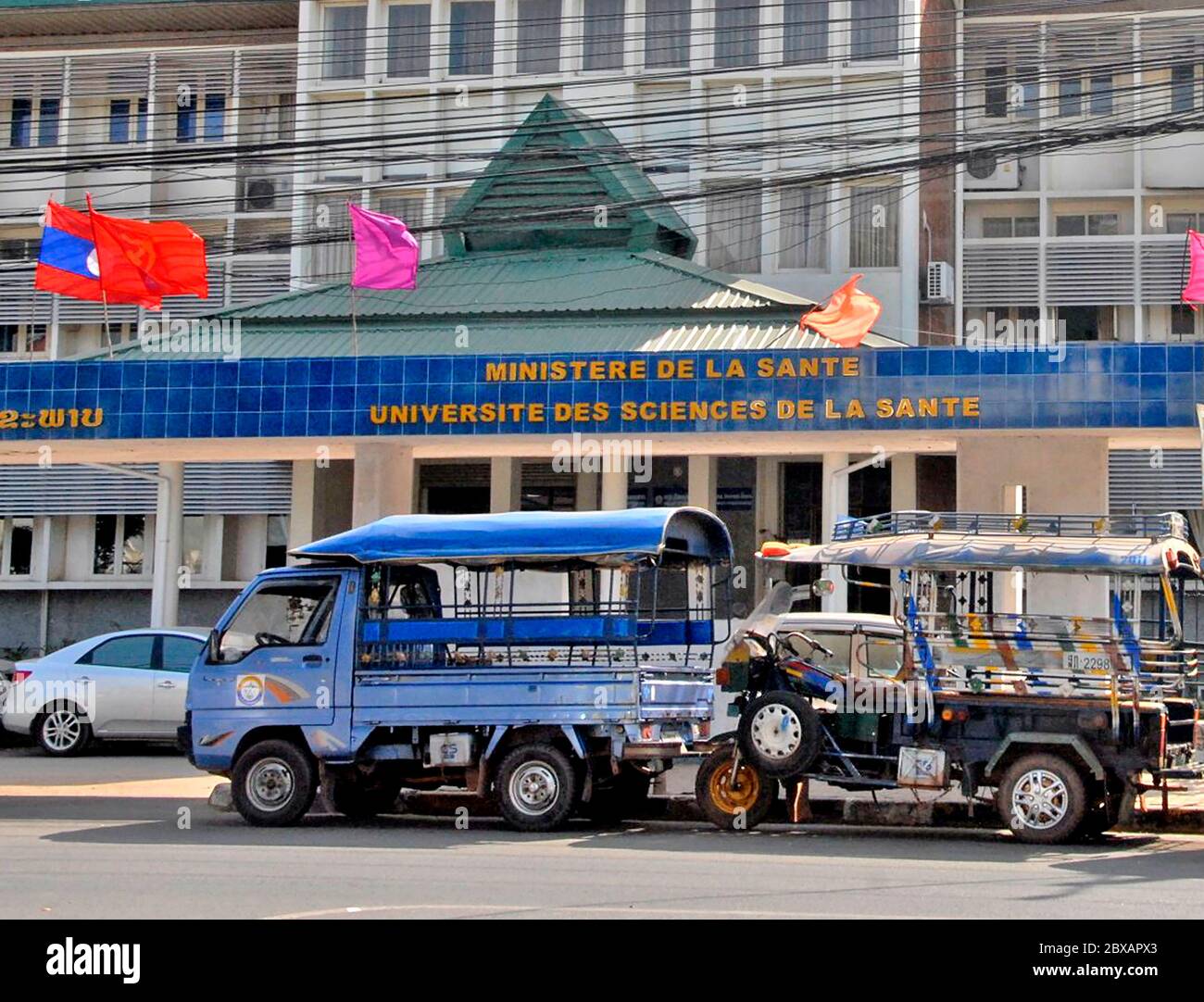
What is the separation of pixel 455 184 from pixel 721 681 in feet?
74.1

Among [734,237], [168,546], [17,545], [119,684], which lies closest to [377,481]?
[119,684]

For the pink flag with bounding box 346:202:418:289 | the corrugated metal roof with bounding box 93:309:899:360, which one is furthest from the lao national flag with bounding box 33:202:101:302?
the pink flag with bounding box 346:202:418:289

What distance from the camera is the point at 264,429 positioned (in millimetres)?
22719

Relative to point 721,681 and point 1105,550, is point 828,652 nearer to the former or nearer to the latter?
point 721,681

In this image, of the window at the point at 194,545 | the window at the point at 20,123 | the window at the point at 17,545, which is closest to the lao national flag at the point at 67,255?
the window at the point at 194,545

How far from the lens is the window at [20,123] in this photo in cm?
3816

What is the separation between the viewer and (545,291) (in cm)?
2689

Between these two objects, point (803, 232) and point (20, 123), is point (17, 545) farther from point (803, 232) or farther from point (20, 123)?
point (803, 232)

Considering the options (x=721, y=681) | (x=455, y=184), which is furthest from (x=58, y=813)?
(x=455, y=184)

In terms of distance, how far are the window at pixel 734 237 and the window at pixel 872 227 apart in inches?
74.9

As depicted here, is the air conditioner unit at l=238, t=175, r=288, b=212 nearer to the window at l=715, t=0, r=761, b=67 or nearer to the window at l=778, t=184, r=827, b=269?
the window at l=715, t=0, r=761, b=67

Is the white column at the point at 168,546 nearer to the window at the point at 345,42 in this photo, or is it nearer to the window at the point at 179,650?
the window at the point at 179,650

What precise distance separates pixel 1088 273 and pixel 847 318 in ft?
46.4

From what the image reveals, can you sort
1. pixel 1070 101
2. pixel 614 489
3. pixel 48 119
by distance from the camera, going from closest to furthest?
pixel 614 489, pixel 1070 101, pixel 48 119
